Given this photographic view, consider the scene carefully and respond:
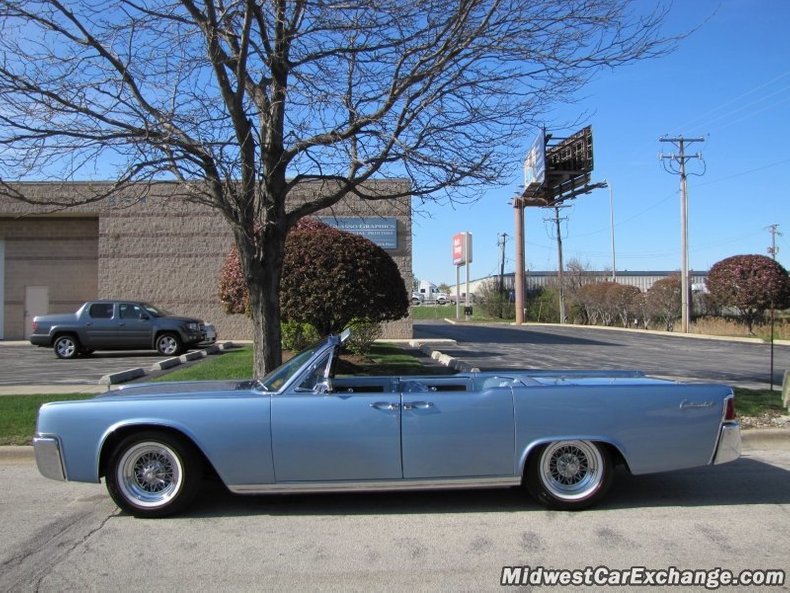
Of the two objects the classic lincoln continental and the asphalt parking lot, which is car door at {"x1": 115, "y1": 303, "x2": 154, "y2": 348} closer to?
the asphalt parking lot

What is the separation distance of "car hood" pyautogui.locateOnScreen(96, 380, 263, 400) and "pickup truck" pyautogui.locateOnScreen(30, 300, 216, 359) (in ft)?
43.6

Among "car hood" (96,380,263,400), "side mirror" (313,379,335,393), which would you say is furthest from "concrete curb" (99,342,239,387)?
"side mirror" (313,379,335,393)

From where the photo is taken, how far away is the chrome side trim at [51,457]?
5.18 metres

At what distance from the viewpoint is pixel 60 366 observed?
1636 centimetres

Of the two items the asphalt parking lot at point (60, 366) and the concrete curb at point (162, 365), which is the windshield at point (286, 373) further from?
the asphalt parking lot at point (60, 366)

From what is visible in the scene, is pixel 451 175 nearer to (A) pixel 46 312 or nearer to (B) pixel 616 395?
(B) pixel 616 395

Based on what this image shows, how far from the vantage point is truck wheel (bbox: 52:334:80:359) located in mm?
18484

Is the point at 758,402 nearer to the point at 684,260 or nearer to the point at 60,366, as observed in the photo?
the point at 60,366

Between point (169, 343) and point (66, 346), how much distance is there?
2817 mm

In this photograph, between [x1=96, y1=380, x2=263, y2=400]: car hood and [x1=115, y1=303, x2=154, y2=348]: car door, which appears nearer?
[x1=96, y1=380, x2=263, y2=400]: car hood

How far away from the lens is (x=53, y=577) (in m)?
4.17

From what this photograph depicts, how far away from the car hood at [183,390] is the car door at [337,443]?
1.70 feet

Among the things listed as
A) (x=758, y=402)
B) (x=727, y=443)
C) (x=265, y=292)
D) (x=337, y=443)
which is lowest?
(x=758, y=402)

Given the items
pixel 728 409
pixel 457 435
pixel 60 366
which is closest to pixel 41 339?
pixel 60 366
